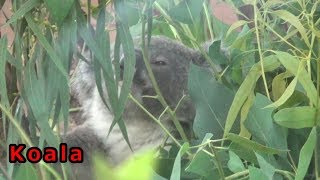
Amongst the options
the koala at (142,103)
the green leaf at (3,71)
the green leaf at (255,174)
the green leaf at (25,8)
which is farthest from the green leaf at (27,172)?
the koala at (142,103)

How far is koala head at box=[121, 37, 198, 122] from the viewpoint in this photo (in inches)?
67.5

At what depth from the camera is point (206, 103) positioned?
1.15 m

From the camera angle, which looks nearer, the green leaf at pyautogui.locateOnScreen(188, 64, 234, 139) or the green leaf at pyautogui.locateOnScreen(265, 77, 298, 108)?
the green leaf at pyautogui.locateOnScreen(265, 77, 298, 108)

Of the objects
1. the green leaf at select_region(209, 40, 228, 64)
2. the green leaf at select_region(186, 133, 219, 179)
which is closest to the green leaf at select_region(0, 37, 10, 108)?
Result: the green leaf at select_region(186, 133, 219, 179)

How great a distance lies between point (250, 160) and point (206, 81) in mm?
228

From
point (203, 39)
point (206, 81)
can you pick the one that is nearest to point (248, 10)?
point (203, 39)

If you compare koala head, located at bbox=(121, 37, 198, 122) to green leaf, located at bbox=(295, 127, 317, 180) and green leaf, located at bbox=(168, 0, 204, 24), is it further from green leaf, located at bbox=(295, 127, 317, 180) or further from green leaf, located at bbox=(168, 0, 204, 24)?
green leaf, located at bbox=(295, 127, 317, 180)

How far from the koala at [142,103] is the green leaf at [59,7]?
0.82 metres

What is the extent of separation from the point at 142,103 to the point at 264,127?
0.82 metres

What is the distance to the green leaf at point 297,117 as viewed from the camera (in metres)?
0.91

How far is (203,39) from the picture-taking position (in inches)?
73.0

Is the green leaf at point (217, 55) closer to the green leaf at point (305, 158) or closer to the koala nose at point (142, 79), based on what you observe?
the koala nose at point (142, 79)

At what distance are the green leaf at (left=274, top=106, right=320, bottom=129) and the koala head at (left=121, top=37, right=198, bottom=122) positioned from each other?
30.5 inches

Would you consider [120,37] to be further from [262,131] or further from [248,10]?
[248,10]
